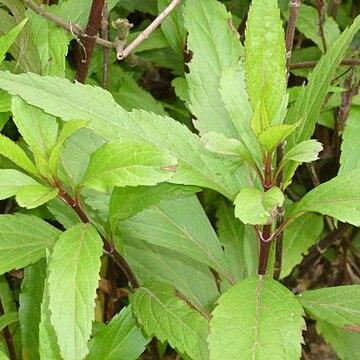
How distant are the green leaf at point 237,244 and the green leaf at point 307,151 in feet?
1.14

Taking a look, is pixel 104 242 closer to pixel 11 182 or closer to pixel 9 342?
pixel 11 182

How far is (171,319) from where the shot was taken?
3.01ft

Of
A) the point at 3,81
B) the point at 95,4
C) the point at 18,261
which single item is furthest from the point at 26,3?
the point at 18,261

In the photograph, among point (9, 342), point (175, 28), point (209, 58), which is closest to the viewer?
point (209, 58)

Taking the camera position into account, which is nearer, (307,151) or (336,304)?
(307,151)

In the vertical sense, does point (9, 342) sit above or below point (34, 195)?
below

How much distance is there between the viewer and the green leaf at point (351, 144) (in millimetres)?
1099

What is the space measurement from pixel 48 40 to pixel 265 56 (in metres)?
0.42

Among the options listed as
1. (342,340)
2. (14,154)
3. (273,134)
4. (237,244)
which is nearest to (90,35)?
(14,154)

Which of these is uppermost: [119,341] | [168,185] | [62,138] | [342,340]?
[62,138]

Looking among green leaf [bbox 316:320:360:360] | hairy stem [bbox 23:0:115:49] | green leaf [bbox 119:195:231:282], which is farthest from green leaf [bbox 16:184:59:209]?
green leaf [bbox 316:320:360:360]

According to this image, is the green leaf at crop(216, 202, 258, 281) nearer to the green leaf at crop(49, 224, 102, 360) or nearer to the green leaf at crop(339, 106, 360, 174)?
the green leaf at crop(339, 106, 360, 174)

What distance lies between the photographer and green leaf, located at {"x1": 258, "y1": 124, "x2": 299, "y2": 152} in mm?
770

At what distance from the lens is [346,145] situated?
1130 millimetres
